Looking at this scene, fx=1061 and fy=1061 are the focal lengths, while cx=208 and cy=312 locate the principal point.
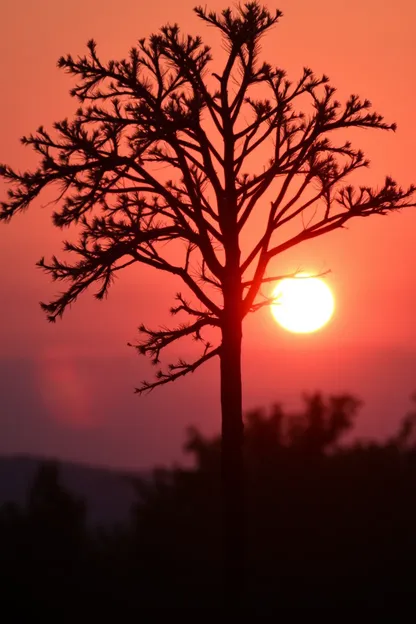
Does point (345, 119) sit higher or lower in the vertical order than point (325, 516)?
higher

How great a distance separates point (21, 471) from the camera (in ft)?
207

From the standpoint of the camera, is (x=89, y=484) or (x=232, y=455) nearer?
(x=232, y=455)

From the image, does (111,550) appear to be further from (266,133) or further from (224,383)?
(266,133)

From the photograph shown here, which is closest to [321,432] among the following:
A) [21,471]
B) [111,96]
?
[111,96]

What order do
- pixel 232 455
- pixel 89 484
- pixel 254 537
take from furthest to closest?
pixel 89 484
pixel 254 537
pixel 232 455

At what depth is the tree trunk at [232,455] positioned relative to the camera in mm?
13250

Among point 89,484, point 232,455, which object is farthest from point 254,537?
point 89,484

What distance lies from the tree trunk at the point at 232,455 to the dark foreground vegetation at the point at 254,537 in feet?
7.43

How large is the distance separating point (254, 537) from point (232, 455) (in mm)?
3377

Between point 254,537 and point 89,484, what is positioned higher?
point 89,484

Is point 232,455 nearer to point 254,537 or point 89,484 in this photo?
point 254,537

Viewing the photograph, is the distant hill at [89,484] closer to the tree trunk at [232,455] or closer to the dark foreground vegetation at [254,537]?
the dark foreground vegetation at [254,537]

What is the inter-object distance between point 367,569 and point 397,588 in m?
0.53

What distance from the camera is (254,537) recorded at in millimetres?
16516
